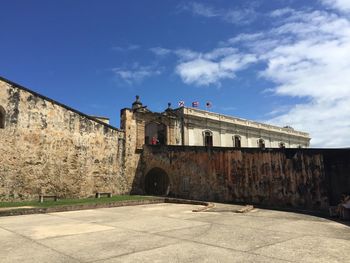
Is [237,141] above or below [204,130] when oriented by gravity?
below

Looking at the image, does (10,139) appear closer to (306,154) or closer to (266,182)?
(266,182)

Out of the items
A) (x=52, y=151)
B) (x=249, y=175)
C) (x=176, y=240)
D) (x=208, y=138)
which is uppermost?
(x=208, y=138)

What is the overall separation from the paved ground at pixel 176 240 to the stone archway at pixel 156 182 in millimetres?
11441

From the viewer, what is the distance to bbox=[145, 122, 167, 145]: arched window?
25.0 meters

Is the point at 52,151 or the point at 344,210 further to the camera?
the point at 52,151

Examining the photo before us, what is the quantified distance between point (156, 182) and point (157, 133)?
543cm

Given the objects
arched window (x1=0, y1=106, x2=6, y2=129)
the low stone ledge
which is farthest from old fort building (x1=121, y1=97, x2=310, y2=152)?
arched window (x1=0, y1=106, x2=6, y2=129)

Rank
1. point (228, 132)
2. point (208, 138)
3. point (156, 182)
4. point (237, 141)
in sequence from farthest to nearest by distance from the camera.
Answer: point (237, 141) < point (228, 132) < point (208, 138) < point (156, 182)

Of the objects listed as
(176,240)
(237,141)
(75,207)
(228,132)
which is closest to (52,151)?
(75,207)

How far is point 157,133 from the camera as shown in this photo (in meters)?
25.7

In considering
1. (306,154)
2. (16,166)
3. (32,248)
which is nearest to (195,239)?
(32,248)

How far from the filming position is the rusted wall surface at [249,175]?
1180 cm

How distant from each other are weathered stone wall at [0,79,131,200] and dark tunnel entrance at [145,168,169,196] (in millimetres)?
1935

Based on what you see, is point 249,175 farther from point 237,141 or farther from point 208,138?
point 237,141
